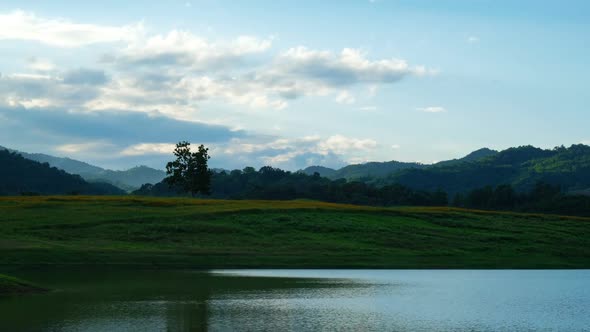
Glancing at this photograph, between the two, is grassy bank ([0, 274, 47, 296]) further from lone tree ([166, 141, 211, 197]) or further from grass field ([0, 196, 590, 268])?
lone tree ([166, 141, 211, 197])

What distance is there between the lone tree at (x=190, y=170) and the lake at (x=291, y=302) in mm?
78114

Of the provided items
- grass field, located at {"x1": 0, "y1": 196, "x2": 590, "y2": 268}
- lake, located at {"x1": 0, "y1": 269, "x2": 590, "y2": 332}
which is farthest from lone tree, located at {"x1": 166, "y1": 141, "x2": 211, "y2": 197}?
lake, located at {"x1": 0, "y1": 269, "x2": 590, "y2": 332}

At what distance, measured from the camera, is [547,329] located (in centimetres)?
3616

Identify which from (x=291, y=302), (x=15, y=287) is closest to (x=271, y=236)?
(x=15, y=287)

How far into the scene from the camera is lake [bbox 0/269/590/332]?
36.4m

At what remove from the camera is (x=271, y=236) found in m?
91.1

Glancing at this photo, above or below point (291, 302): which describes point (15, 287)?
above

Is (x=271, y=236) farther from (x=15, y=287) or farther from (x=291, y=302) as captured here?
(x=291, y=302)

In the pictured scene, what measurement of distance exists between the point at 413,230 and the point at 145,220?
37271mm

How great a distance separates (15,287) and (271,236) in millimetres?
45488

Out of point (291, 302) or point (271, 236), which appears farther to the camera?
point (271, 236)

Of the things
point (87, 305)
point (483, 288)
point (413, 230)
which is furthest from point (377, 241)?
point (87, 305)

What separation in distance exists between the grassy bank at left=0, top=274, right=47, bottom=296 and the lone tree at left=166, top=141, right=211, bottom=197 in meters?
94.7

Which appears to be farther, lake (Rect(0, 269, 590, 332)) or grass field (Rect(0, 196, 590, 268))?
grass field (Rect(0, 196, 590, 268))
